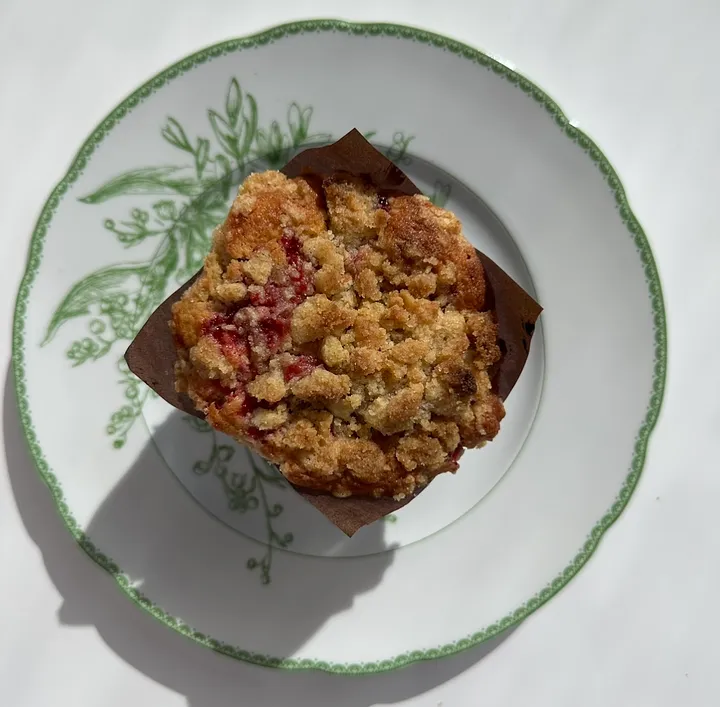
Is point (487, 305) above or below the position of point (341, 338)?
above

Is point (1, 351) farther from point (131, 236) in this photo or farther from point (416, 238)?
point (416, 238)

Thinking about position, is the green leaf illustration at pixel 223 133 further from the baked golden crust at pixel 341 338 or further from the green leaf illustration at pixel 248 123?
the baked golden crust at pixel 341 338

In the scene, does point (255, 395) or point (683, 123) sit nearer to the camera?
point (255, 395)

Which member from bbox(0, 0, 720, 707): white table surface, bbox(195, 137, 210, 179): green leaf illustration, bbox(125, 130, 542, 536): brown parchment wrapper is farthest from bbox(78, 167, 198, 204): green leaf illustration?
bbox(125, 130, 542, 536): brown parchment wrapper

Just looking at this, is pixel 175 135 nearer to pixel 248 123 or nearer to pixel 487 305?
pixel 248 123

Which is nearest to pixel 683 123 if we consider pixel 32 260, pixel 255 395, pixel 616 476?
pixel 616 476

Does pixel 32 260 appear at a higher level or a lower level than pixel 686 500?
lower

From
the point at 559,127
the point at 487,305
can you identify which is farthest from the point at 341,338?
the point at 559,127
